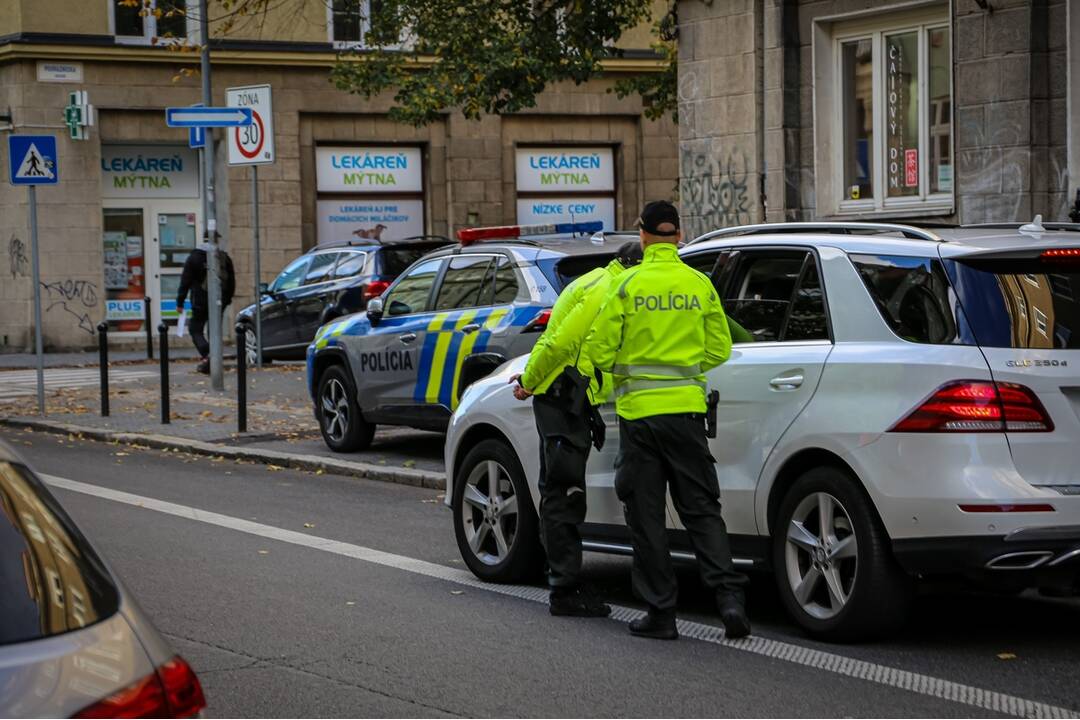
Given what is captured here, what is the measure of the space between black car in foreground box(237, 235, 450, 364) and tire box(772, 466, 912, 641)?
15.9 m

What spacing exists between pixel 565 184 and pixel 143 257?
26.9 feet

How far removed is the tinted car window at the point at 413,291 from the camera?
1356 cm

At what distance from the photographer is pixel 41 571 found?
10.6 ft

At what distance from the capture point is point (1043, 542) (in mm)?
6129

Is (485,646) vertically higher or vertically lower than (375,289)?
lower

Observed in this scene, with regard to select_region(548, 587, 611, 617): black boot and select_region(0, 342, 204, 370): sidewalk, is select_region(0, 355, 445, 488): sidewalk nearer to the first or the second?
select_region(0, 342, 204, 370): sidewalk

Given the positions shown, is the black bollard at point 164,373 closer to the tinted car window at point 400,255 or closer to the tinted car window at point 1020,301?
the tinted car window at point 400,255

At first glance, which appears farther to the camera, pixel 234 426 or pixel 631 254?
pixel 234 426

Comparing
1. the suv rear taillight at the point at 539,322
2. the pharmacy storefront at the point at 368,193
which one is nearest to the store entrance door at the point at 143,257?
the pharmacy storefront at the point at 368,193

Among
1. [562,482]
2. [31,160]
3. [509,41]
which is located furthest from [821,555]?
[509,41]

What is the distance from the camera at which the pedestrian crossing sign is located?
1795 cm

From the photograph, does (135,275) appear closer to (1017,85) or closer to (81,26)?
(81,26)

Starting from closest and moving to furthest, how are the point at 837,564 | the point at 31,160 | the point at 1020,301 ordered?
1. the point at 1020,301
2. the point at 837,564
3. the point at 31,160

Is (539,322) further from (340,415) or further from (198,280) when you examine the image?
(198,280)
